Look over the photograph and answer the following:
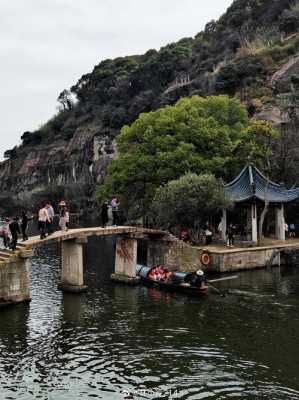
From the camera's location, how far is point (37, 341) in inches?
925

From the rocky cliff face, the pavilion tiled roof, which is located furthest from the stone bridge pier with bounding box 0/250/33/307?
the rocky cliff face

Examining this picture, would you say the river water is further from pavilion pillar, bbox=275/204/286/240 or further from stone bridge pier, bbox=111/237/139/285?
pavilion pillar, bbox=275/204/286/240

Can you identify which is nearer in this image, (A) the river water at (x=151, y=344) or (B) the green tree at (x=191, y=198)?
(A) the river water at (x=151, y=344)

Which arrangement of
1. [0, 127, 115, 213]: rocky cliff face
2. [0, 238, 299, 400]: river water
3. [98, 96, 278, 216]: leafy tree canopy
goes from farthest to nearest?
[0, 127, 115, 213]: rocky cliff face, [98, 96, 278, 216]: leafy tree canopy, [0, 238, 299, 400]: river water

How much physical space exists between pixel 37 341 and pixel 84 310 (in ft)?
18.9

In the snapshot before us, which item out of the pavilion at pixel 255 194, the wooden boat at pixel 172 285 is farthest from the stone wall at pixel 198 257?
the wooden boat at pixel 172 285

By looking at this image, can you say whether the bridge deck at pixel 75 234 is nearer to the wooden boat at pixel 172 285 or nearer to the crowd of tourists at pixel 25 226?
the crowd of tourists at pixel 25 226

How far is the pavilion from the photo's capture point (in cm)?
4500

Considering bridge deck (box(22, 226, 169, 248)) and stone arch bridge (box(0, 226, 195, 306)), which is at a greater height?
bridge deck (box(22, 226, 169, 248))

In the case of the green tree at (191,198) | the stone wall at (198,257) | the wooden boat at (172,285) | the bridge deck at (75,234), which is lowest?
the wooden boat at (172,285)

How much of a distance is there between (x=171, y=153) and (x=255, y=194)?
8849 millimetres

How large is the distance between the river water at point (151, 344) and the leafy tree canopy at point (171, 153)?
15.8 m

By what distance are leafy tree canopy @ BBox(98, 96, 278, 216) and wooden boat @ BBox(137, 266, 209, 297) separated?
13599 mm

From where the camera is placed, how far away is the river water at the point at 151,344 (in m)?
18.2
